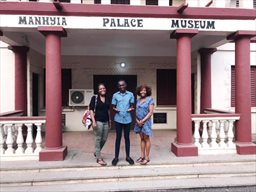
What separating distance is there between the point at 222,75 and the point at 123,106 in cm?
556

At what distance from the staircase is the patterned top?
1.02 m

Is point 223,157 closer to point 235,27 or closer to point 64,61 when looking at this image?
point 235,27

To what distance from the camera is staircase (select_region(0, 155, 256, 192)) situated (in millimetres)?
4844

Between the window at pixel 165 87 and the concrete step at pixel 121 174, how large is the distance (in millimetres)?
4707

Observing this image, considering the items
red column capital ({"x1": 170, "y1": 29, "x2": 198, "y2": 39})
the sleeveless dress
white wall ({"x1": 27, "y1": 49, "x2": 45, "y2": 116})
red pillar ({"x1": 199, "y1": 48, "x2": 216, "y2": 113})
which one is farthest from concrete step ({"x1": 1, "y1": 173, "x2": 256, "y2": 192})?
white wall ({"x1": 27, "y1": 49, "x2": 45, "y2": 116})

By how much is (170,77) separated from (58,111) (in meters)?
5.60

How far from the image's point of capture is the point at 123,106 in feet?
17.8

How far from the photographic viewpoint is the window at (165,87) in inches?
400

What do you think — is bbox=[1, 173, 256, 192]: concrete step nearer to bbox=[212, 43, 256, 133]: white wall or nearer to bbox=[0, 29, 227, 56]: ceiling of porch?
bbox=[0, 29, 227, 56]: ceiling of porch

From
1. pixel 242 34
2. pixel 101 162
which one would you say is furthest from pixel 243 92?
pixel 101 162

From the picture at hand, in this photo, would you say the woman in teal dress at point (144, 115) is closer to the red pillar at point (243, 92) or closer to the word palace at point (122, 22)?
the word palace at point (122, 22)

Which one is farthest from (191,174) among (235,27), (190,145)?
(235,27)

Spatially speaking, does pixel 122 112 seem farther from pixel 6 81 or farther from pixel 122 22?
pixel 6 81

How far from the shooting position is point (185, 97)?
6172mm
